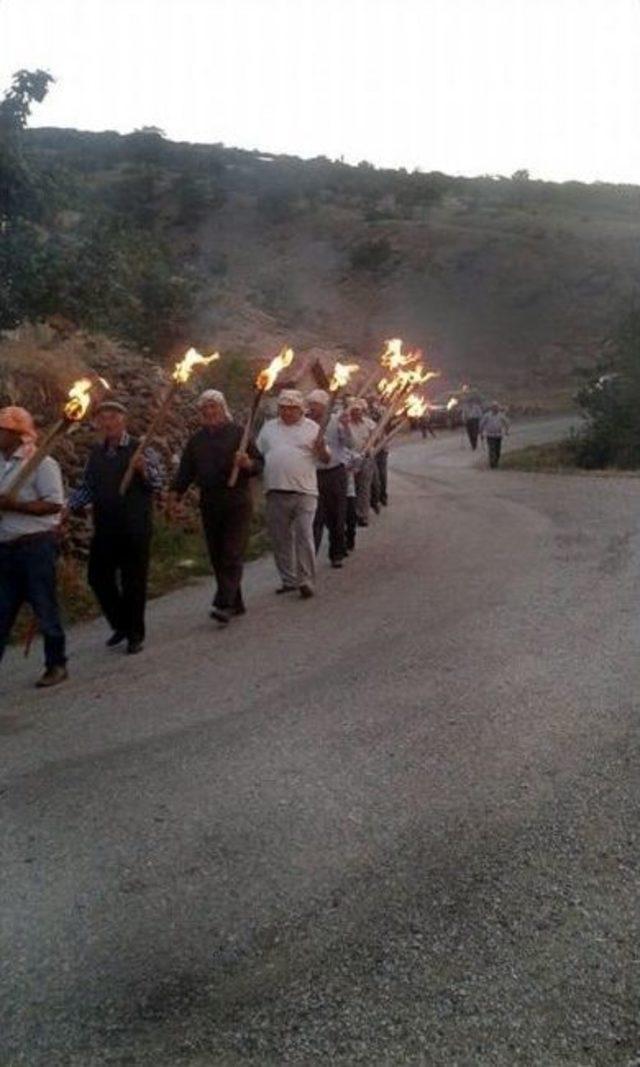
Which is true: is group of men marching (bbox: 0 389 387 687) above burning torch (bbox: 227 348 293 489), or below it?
below

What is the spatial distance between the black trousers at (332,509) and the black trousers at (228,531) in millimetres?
2727

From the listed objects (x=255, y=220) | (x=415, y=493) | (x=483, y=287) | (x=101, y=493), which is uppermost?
(x=255, y=220)

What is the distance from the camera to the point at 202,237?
7200 centimetres

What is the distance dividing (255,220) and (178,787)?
7200 cm

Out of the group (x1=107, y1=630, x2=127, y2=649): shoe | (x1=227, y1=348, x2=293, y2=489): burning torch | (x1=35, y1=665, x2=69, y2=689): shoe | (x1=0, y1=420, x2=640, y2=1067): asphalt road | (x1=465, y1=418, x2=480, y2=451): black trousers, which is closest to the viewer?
(x1=0, y1=420, x2=640, y2=1067): asphalt road

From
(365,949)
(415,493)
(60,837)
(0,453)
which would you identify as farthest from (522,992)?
(415,493)

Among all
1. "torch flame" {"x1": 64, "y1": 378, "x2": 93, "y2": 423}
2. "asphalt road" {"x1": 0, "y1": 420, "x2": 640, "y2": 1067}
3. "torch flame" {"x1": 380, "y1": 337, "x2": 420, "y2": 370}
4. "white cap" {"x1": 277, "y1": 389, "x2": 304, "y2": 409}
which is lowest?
"asphalt road" {"x1": 0, "y1": 420, "x2": 640, "y2": 1067}

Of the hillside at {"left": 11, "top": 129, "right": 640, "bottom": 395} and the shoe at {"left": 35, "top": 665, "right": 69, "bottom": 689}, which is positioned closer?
the shoe at {"left": 35, "top": 665, "right": 69, "bottom": 689}

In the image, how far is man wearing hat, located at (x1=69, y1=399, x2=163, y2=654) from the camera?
27.4ft

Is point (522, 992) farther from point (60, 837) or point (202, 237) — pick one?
point (202, 237)

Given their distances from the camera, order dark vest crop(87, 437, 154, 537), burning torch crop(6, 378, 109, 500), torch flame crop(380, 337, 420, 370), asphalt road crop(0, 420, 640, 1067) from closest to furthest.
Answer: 1. asphalt road crop(0, 420, 640, 1067)
2. burning torch crop(6, 378, 109, 500)
3. dark vest crop(87, 437, 154, 537)
4. torch flame crop(380, 337, 420, 370)

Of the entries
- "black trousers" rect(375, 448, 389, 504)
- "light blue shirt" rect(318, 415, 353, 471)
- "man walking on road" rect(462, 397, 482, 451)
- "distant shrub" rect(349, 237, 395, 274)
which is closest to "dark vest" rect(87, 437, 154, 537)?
"light blue shirt" rect(318, 415, 353, 471)

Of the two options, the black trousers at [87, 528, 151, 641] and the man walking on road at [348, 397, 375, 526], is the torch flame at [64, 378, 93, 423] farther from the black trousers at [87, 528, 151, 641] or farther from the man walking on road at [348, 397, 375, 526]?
the man walking on road at [348, 397, 375, 526]

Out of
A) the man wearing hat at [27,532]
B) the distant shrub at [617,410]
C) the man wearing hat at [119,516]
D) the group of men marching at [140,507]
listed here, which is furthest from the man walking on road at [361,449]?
the distant shrub at [617,410]
